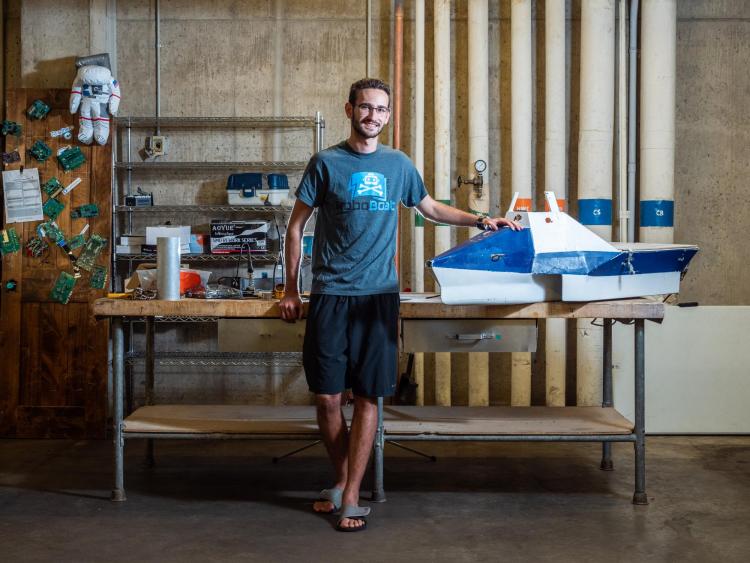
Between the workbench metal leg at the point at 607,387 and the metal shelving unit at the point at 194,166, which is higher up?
the metal shelving unit at the point at 194,166

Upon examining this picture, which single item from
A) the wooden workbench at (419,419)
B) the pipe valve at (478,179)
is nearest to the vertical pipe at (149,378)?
the wooden workbench at (419,419)

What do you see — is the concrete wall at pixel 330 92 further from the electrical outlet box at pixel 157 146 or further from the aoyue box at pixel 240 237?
the aoyue box at pixel 240 237

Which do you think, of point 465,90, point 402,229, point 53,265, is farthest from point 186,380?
point 465,90

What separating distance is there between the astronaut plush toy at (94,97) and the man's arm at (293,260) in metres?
2.12

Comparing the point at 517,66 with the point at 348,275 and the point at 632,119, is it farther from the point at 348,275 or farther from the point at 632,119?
the point at 348,275

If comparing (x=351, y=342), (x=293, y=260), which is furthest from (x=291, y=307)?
(x=351, y=342)

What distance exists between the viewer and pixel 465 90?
518 cm

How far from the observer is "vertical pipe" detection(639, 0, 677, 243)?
15.9ft

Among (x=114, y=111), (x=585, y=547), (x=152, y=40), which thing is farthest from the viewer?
(x=152, y=40)

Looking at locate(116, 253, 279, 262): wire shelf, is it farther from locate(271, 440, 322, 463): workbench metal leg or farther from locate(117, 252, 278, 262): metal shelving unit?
locate(271, 440, 322, 463): workbench metal leg

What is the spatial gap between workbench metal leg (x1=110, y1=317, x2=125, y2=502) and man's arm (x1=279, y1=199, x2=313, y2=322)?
74 cm

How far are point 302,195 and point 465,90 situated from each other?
94.6 inches

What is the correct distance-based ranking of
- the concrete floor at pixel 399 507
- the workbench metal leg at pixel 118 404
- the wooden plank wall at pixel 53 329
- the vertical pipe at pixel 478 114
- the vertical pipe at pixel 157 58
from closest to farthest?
the concrete floor at pixel 399 507, the workbench metal leg at pixel 118 404, the wooden plank wall at pixel 53 329, the vertical pipe at pixel 478 114, the vertical pipe at pixel 157 58

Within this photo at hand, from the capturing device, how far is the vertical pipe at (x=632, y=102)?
16.3 feet
